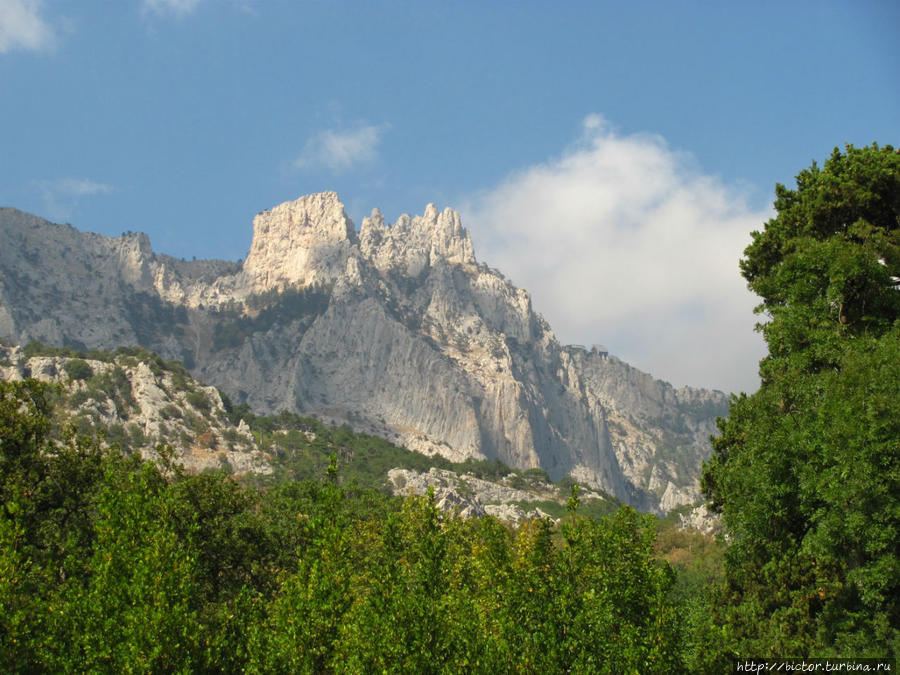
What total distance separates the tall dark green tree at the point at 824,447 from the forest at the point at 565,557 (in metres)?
0.11

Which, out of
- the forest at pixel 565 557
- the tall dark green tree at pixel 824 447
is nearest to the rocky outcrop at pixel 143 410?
the forest at pixel 565 557

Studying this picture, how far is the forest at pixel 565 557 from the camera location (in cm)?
2189

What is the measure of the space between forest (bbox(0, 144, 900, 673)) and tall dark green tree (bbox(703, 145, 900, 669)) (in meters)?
0.11

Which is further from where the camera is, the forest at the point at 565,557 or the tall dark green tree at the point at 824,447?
the tall dark green tree at the point at 824,447

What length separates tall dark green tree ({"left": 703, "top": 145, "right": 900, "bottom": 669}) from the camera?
27000mm

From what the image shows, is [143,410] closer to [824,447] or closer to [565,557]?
[565,557]

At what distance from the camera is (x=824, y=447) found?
28859mm

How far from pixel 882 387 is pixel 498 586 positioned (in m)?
15.6

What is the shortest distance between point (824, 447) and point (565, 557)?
34.8 ft

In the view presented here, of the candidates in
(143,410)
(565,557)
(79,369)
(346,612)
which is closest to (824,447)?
Result: (565,557)

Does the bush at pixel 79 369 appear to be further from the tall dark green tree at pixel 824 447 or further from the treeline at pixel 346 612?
the tall dark green tree at pixel 824 447

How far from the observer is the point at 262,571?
153 ft

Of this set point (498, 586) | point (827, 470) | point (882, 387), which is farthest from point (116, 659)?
point (882, 387)

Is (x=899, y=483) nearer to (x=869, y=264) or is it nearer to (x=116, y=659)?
(x=869, y=264)
